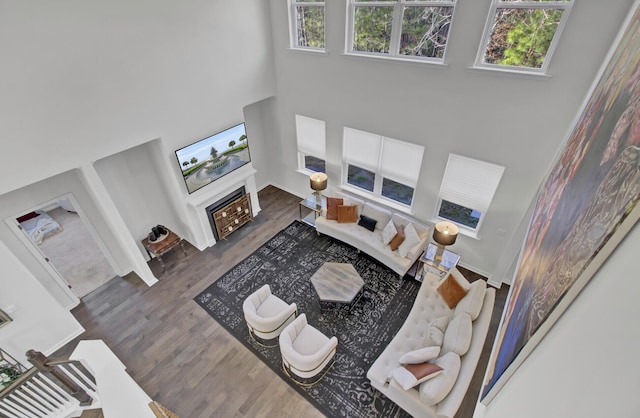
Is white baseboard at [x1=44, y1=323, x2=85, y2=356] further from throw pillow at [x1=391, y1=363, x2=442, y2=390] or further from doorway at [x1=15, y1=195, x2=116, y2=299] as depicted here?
throw pillow at [x1=391, y1=363, x2=442, y2=390]

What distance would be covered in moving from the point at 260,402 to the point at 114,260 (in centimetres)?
416

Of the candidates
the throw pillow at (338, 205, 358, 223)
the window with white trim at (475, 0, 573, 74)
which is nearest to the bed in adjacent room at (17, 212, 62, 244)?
A: the throw pillow at (338, 205, 358, 223)

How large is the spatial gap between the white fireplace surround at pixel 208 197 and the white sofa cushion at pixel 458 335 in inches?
202

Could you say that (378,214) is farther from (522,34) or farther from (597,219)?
(597,219)

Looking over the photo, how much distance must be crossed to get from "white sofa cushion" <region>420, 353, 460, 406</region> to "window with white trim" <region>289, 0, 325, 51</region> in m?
5.79

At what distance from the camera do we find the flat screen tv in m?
5.97

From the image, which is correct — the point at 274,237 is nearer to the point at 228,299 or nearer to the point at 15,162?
the point at 228,299

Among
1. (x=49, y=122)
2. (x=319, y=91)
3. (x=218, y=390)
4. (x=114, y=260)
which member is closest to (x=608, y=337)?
(x=218, y=390)

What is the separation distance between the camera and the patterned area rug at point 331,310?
4500mm

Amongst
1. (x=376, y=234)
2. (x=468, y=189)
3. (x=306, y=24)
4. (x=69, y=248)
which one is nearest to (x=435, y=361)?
(x=376, y=234)

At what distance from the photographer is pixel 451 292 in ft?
16.1

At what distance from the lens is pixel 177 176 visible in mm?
5965

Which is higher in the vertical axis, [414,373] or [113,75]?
[113,75]

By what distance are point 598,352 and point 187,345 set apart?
5.61 meters
